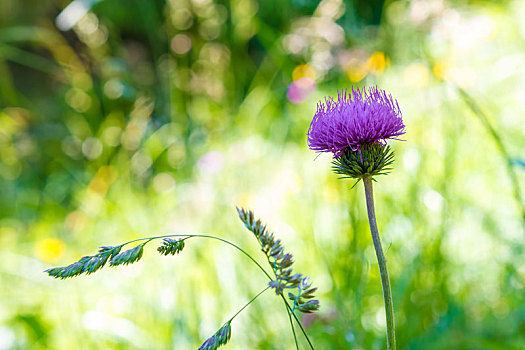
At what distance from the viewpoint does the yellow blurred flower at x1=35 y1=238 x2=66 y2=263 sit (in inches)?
76.0

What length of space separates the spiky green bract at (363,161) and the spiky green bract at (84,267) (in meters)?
0.29

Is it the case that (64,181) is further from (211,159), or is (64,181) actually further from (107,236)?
(211,159)

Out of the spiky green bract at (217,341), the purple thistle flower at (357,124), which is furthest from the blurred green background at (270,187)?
the spiky green bract at (217,341)

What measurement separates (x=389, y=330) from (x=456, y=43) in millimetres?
2216

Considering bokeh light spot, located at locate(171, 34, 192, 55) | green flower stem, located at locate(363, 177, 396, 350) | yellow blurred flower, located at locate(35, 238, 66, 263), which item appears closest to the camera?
green flower stem, located at locate(363, 177, 396, 350)

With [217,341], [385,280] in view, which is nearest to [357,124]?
[385,280]

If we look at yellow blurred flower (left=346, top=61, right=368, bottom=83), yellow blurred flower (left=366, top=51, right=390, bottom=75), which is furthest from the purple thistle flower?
yellow blurred flower (left=346, top=61, right=368, bottom=83)

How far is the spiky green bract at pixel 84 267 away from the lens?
494 millimetres

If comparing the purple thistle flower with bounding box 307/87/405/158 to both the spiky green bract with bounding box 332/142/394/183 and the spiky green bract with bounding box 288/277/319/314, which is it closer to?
the spiky green bract with bounding box 332/142/394/183

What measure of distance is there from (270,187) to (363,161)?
4.68ft

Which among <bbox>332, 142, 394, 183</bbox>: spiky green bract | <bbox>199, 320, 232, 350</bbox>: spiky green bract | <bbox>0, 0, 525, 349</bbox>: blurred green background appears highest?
<bbox>0, 0, 525, 349</bbox>: blurred green background

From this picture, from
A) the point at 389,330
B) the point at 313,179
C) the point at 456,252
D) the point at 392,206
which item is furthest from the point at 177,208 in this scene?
the point at 389,330

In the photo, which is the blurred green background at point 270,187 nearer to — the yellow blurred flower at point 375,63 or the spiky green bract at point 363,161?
the yellow blurred flower at point 375,63

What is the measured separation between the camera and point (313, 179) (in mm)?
1724
